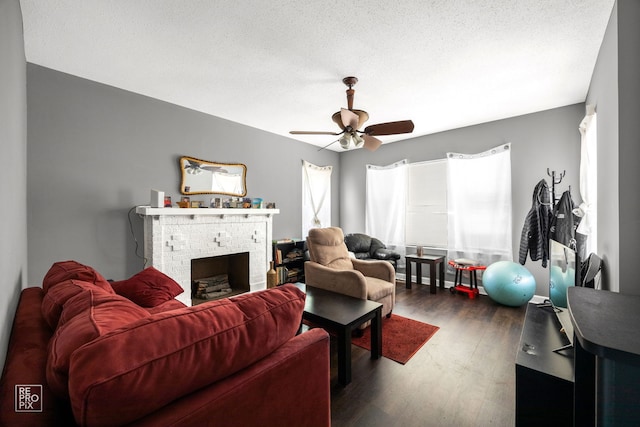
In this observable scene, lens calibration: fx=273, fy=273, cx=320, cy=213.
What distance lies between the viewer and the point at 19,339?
3.10ft

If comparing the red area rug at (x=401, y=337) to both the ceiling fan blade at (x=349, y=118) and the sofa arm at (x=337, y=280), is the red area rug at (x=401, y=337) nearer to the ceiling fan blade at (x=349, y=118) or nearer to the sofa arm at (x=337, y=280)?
the sofa arm at (x=337, y=280)

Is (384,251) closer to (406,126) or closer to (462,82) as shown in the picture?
(406,126)

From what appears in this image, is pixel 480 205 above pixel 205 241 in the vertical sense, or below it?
above

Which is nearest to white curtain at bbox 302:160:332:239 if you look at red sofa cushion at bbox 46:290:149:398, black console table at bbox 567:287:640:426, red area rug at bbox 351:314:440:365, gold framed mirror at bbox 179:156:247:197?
gold framed mirror at bbox 179:156:247:197

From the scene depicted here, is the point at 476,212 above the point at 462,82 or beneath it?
beneath

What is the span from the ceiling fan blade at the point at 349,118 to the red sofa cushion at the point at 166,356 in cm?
198

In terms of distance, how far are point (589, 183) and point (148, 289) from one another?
3.97m

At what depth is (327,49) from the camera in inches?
87.4

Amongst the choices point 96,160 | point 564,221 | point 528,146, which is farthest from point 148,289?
point 528,146

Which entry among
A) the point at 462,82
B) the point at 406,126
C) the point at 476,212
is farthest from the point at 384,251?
the point at 462,82

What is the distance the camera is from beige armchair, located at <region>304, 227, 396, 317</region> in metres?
2.79

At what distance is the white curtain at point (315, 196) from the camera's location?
5047 millimetres

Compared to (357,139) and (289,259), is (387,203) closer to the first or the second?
(289,259)

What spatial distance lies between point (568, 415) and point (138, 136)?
4.11m
